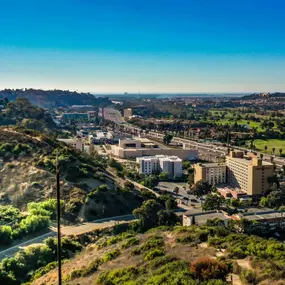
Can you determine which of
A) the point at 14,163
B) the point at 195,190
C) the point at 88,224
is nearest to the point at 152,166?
the point at 195,190

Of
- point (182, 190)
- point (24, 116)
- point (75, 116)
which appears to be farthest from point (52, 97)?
point (182, 190)

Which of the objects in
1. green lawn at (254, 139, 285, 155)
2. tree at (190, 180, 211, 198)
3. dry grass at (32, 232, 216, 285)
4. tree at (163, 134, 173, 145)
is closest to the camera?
dry grass at (32, 232, 216, 285)

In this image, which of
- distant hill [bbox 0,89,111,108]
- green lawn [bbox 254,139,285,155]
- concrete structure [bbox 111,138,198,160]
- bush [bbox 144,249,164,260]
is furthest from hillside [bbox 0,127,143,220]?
distant hill [bbox 0,89,111,108]

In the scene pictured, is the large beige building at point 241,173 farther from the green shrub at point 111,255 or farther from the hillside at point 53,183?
the green shrub at point 111,255

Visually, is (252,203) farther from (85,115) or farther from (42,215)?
(85,115)

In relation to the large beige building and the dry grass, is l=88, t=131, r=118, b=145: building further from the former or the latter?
the dry grass

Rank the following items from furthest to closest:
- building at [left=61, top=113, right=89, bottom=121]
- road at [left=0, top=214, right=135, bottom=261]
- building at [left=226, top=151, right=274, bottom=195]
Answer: building at [left=61, top=113, right=89, bottom=121], building at [left=226, top=151, right=274, bottom=195], road at [left=0, top=214, right=135, bottom=261]
